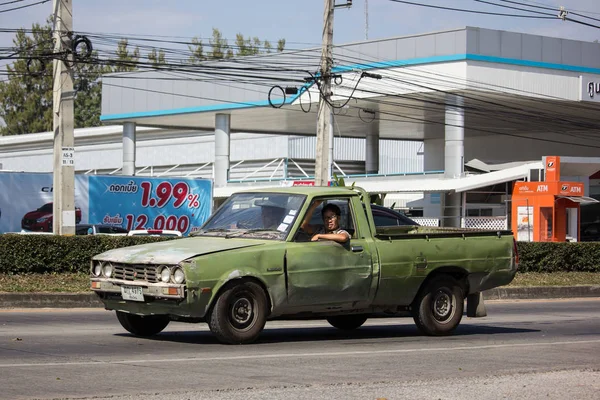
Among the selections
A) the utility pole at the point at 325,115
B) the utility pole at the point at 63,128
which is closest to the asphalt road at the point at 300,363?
the utility pole at the point at 63,128

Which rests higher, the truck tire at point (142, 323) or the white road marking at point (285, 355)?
the truck tire at point (142, 323)

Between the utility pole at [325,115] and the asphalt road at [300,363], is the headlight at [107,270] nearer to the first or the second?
the asphalt road at [300,363]

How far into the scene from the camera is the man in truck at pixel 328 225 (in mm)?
11227

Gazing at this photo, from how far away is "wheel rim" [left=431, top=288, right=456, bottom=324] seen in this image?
12250mm

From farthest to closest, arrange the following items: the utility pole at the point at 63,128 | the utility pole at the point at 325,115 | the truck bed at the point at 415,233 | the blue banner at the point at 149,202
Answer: the blue banner at the point at 149,202, the utility pole at the point at 325,115, the utility pole at the point at 63,128, the truck bed at the point at 415,233

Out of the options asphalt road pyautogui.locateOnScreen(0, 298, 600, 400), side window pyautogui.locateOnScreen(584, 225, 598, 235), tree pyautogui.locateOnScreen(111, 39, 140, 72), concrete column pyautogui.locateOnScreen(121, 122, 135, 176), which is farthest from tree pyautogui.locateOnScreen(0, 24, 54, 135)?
asphalt road pyautogui.locateOnScreen(0, 298, 600, 400)

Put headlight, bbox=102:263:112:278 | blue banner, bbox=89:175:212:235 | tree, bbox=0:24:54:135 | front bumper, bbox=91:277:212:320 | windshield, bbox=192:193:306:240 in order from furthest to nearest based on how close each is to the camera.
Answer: tree, bbox=0:24:54:135, blue banner, bbox=89:175:212:235, windshield, bbox=192:193:306:240, headlight, bbox=102:263:112:278, front bumper, bbox=91:277:212:320

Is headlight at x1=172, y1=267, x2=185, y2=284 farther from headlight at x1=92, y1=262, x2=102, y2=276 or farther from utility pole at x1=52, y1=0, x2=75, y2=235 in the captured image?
utility pole at x1=52, y1=0, x2=75, y2=235

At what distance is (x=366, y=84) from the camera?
45500mm

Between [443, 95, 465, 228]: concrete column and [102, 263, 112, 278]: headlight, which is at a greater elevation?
[443, 95, 465, 228]: concrete column

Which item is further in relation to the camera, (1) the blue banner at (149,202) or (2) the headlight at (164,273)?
(1) the blue banner at (149,202)

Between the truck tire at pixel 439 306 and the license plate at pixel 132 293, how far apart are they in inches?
143

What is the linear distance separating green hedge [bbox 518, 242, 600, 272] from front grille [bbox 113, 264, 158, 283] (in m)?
16.3

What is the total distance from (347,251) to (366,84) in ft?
114
